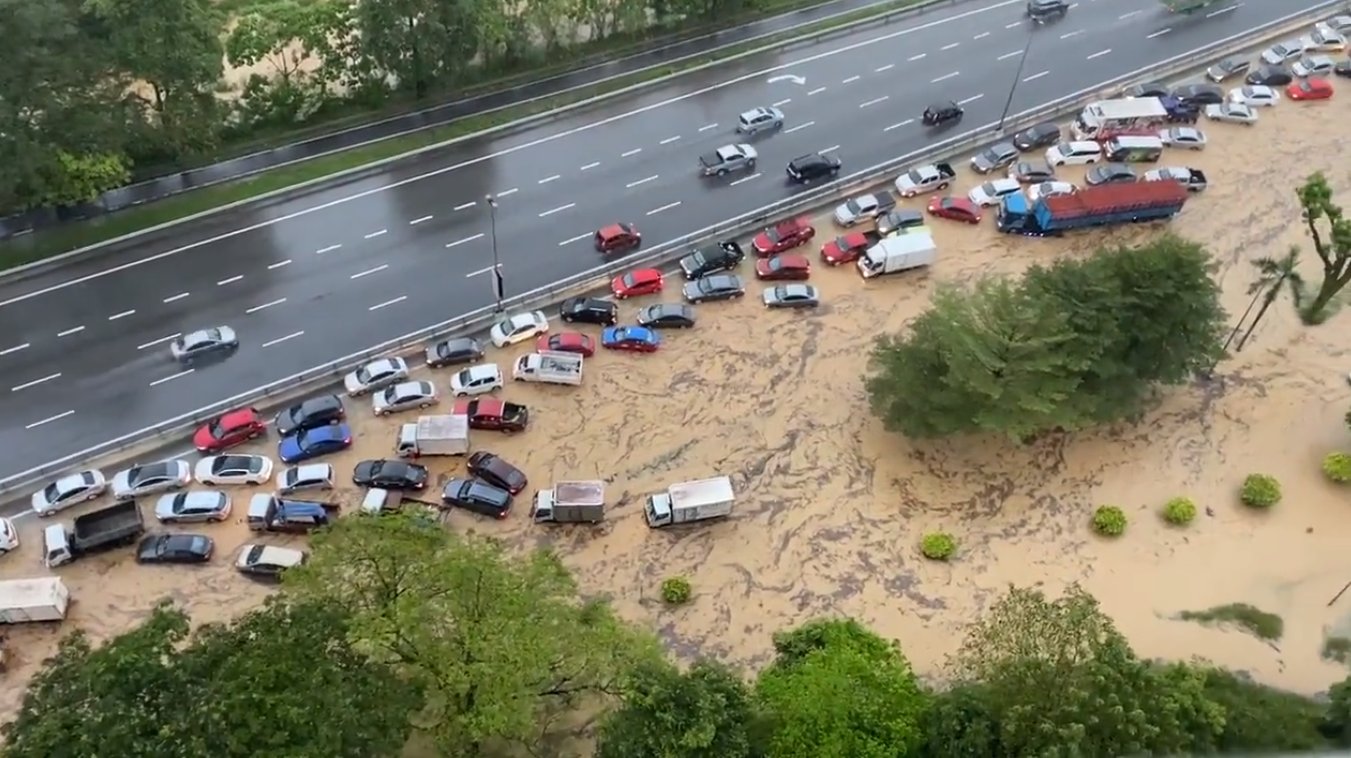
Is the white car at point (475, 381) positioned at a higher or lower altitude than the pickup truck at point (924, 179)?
lower

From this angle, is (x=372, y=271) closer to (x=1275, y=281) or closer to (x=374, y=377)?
(x=374, y=377)

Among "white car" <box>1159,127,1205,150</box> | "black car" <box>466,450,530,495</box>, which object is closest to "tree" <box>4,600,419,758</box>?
"black car" <box>466,450,530,495</box>

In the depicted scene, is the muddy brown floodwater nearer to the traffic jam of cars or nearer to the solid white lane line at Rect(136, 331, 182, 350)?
the traffic jam of cars

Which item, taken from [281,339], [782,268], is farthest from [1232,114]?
[281,339]

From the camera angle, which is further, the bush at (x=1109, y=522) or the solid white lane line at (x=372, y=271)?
the solid white lane line at (x=372, y=271)

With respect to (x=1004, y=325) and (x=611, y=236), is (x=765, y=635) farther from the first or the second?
(x=611, y=236)

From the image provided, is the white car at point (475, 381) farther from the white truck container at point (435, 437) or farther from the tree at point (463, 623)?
the tree at point (463, 623)

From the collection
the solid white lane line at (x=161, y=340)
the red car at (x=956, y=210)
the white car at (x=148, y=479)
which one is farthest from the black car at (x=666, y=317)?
the solid white lane line at (x=161, y=340)

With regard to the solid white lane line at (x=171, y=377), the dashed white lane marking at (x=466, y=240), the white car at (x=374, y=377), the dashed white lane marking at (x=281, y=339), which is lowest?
the white car at (x=374, y=377)
